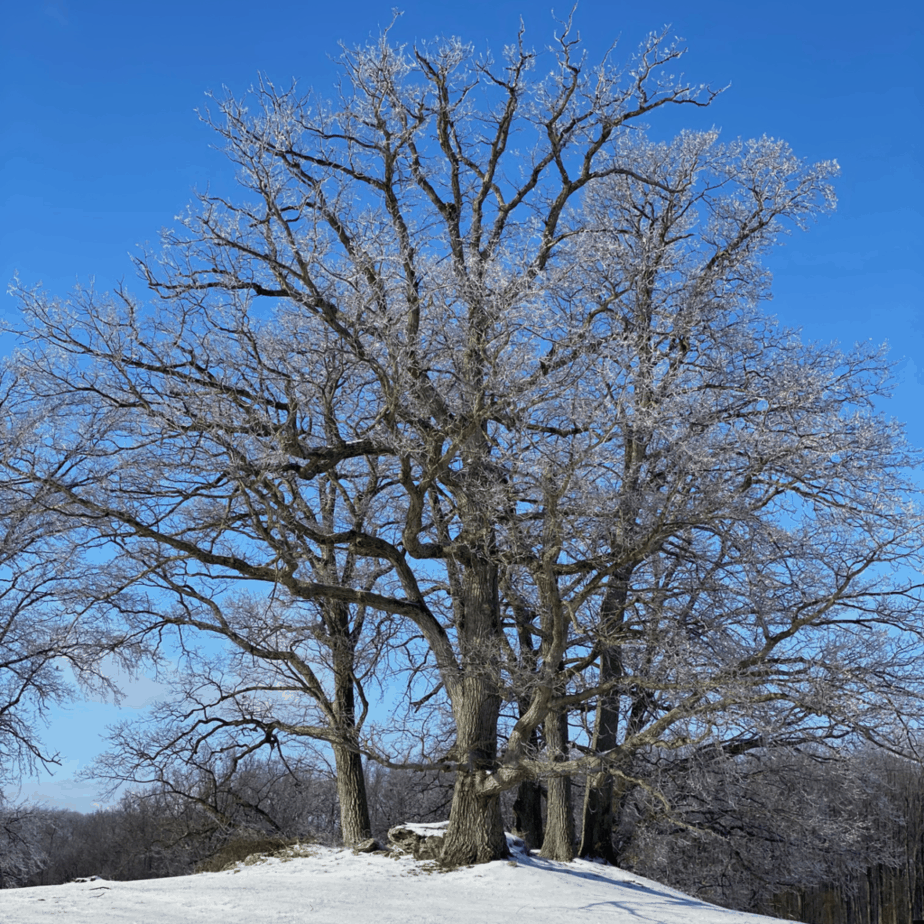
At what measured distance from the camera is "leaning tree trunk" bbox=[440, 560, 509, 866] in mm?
10508

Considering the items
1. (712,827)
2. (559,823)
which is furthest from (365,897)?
(712,827)

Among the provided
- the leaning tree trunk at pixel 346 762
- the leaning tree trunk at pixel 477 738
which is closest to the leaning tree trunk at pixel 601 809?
the leaning tree trunk at pixel 477 738

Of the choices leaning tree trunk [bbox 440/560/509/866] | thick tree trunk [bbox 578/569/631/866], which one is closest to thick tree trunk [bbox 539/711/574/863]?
thick tree trunk [bbox 578/569/631/866]

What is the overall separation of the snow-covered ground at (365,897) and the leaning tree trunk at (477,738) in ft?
1.07

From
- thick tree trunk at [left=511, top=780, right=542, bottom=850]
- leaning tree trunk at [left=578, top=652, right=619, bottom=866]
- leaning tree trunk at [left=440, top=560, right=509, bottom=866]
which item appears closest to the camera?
leaning tree trunk at [left=440, top=560, right=509, bottom=866]

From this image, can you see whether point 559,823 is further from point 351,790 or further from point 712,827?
point 712,827

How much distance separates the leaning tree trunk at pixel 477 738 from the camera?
10.5 m

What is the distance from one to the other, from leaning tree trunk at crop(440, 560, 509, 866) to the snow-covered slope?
0.32 metres

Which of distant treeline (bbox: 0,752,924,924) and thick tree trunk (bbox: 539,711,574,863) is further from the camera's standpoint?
distant treeline (bbox: 0,752,924,924)

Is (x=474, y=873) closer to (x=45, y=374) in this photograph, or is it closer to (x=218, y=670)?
(x=218, y=670)

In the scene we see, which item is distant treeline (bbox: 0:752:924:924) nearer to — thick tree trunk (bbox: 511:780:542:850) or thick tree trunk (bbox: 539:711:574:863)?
thick tree trunk (bbox: 539:711:574:863)

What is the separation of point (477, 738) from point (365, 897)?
2629 millimetres

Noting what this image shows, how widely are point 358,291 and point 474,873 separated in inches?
255

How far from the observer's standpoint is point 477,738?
10961 mm
